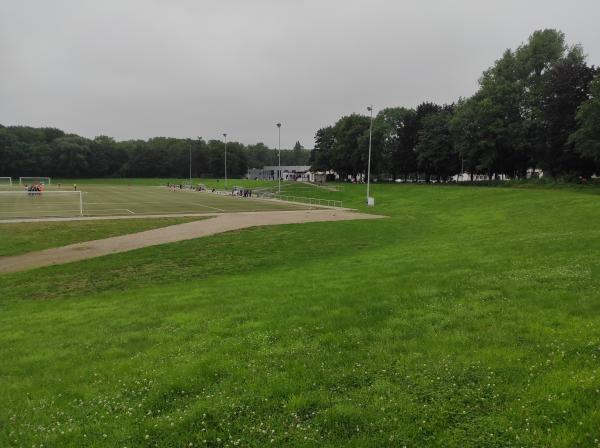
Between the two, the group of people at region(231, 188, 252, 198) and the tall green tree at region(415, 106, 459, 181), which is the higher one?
the tall green tree at region(415, 106, 459, 181)

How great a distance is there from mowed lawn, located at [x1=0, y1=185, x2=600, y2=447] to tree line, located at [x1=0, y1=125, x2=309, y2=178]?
138 m

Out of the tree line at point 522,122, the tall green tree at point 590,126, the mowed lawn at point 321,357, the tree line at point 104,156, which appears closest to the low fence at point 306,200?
the tree line at point 522,122

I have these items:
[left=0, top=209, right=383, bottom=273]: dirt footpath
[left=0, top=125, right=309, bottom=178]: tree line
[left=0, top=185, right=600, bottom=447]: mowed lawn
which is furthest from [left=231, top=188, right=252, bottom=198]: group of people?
[left=0, top=125, right=309, bottom=178]: tree line

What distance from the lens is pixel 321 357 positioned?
628 centimetres

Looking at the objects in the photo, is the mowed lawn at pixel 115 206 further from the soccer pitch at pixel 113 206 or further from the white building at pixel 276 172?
the white building at pixel 276 172

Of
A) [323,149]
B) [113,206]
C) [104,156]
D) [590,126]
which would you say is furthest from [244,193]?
[104,156]

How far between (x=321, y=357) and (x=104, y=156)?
505 feet

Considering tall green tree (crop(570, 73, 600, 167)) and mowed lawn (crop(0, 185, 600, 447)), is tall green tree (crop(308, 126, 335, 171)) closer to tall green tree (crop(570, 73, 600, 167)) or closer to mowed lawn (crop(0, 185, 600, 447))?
tall green tree (crop(570, 73, 600, 167))

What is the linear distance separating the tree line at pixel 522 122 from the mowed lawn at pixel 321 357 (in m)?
39.2

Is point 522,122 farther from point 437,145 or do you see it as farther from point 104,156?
point 104,156

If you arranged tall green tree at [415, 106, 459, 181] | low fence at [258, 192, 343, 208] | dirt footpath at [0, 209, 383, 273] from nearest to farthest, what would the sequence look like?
1. dirt footpath at [0, 209, 383, 273]
2. low fence at [258, 192, 343, 208]
3. tall green tree at [415, 106, 459, 181]

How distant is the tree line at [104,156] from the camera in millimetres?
132125

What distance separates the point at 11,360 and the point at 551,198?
3732cm

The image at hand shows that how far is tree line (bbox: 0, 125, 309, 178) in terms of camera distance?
433 feet
